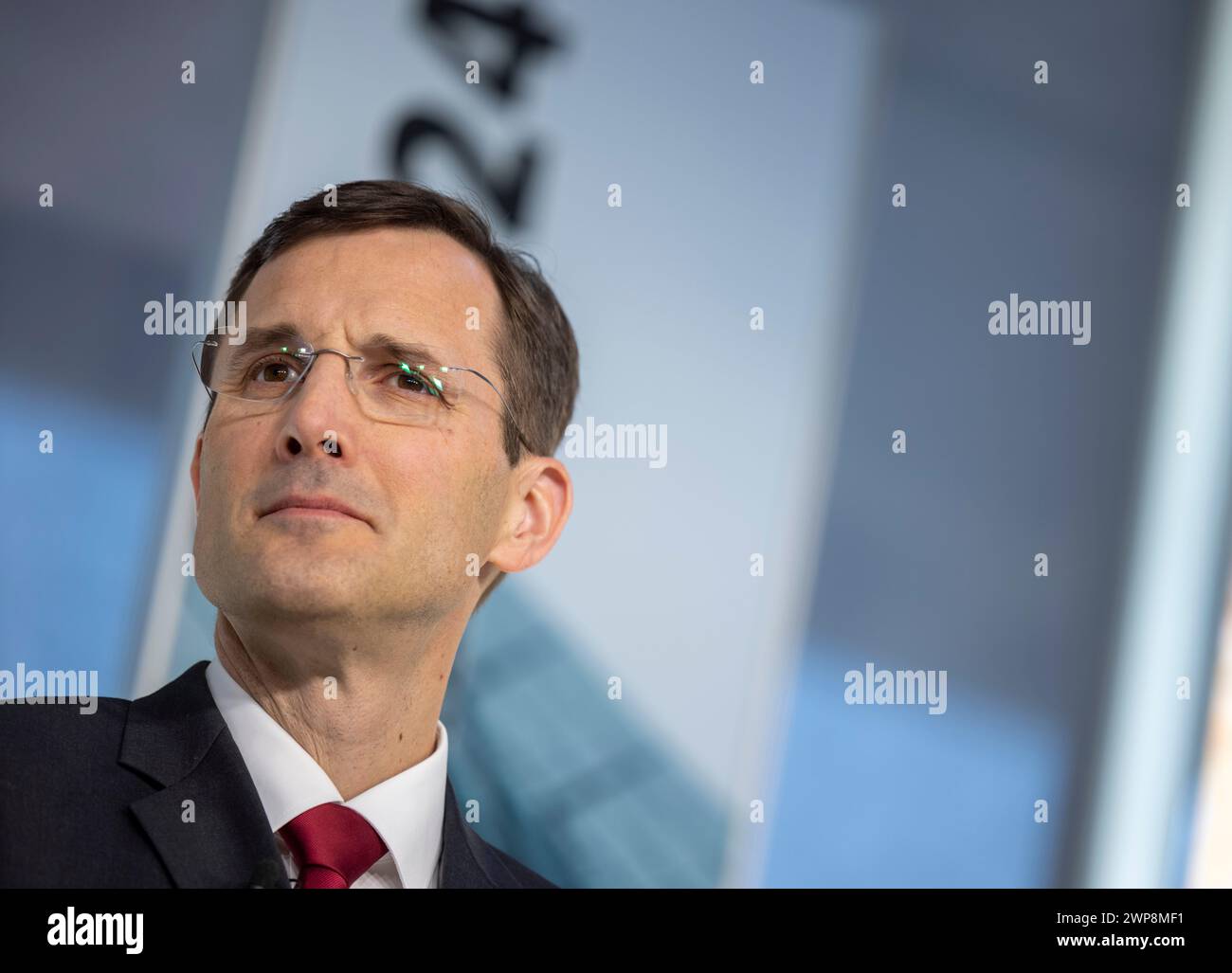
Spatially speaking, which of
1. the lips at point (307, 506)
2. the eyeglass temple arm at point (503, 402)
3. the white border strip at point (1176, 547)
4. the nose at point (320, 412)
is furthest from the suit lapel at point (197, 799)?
the white border strip at point (1176, 547)

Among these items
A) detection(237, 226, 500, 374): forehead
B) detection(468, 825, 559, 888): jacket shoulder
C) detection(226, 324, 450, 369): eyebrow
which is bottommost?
detection(468, 825, 559, 888): jacket shoulder

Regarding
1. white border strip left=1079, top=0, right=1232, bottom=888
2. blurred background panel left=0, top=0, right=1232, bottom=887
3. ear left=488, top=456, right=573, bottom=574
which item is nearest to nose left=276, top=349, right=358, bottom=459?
ear left=488, top=456, right=573, bottom=574

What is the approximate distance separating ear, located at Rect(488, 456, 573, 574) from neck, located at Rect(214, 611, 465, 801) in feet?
0.84

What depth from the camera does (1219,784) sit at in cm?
322

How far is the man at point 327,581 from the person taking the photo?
1.55 meters

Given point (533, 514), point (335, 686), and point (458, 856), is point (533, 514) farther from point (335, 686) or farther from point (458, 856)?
point (458, 856)

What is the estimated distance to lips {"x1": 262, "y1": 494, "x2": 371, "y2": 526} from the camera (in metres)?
1.68

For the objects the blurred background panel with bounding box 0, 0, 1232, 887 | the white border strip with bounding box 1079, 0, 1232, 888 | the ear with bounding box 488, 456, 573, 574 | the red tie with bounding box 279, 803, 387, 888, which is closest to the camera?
the red tie with bounding box 279, 803, 387, 888

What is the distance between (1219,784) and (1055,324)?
147 cm

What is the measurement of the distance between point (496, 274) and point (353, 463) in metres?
0.56

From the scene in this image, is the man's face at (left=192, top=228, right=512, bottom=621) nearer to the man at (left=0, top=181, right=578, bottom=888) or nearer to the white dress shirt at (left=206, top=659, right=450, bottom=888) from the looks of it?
the man at (left=0, top=181, right=578, bottom=888)

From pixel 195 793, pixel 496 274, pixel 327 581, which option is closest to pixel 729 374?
pixel 496 274

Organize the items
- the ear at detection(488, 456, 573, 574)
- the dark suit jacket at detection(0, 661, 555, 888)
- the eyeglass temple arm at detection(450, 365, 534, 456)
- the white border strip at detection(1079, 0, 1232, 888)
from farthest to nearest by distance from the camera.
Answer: the white border strip at detection(1079, 0, 1232, 888)
the ear at detection(488, 456, 573, 574)
the eyeglass temple arm at detection(450, 365, 534, 456)
the dark suit jacket at detection(0, 661, 555, 888)

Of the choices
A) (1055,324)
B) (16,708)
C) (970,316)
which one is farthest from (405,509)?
(1055,324)
